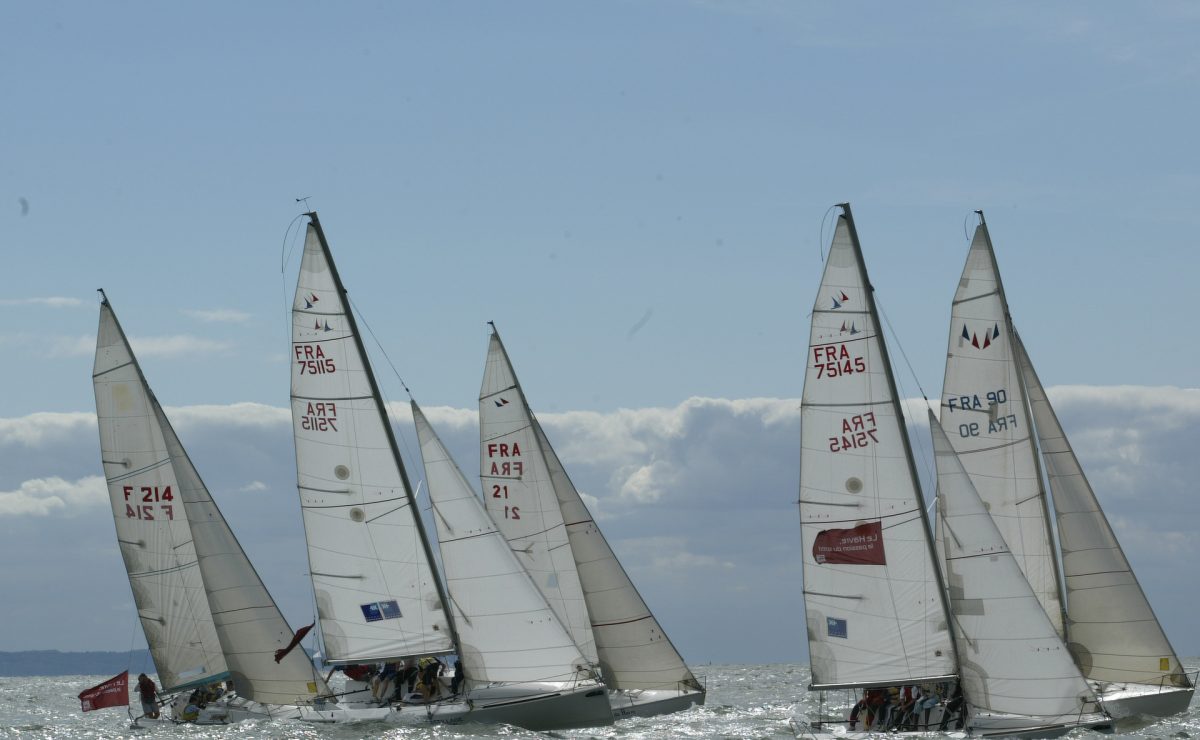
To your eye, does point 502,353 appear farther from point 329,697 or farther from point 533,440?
point 329,697

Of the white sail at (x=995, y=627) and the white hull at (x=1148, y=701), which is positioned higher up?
the white sail at (x=995, y=627)

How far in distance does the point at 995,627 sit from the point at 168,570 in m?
17.8

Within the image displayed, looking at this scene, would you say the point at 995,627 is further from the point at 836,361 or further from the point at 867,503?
the point at 836,361

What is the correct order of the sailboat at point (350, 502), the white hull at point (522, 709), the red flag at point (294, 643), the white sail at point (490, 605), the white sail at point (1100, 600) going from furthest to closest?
the red flag at point (294, 643), the white sail at point (1100, 600), the sailboat at point (350, 502), the white sail at point (490, 605), the white hull at point (522, 709)

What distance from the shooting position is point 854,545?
29797 millimetres

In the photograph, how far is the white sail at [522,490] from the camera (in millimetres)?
36938

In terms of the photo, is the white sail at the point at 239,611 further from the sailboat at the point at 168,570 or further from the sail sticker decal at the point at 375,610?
the sail sticker decal at the point at 375,610

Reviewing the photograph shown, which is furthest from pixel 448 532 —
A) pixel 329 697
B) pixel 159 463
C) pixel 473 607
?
pixel 159 463

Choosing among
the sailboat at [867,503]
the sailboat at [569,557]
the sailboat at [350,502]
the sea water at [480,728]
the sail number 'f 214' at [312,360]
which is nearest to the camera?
the sailboat at [867,503]

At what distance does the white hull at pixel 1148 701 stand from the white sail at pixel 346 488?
13.5m

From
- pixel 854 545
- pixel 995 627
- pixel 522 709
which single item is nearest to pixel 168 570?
pixel 522 709

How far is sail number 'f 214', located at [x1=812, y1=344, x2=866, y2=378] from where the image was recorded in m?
29.7

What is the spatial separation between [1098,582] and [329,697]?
15917 millimetres

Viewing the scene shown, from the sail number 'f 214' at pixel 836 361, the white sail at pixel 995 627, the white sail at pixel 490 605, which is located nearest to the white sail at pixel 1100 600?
the white sail at pixel 995 627
